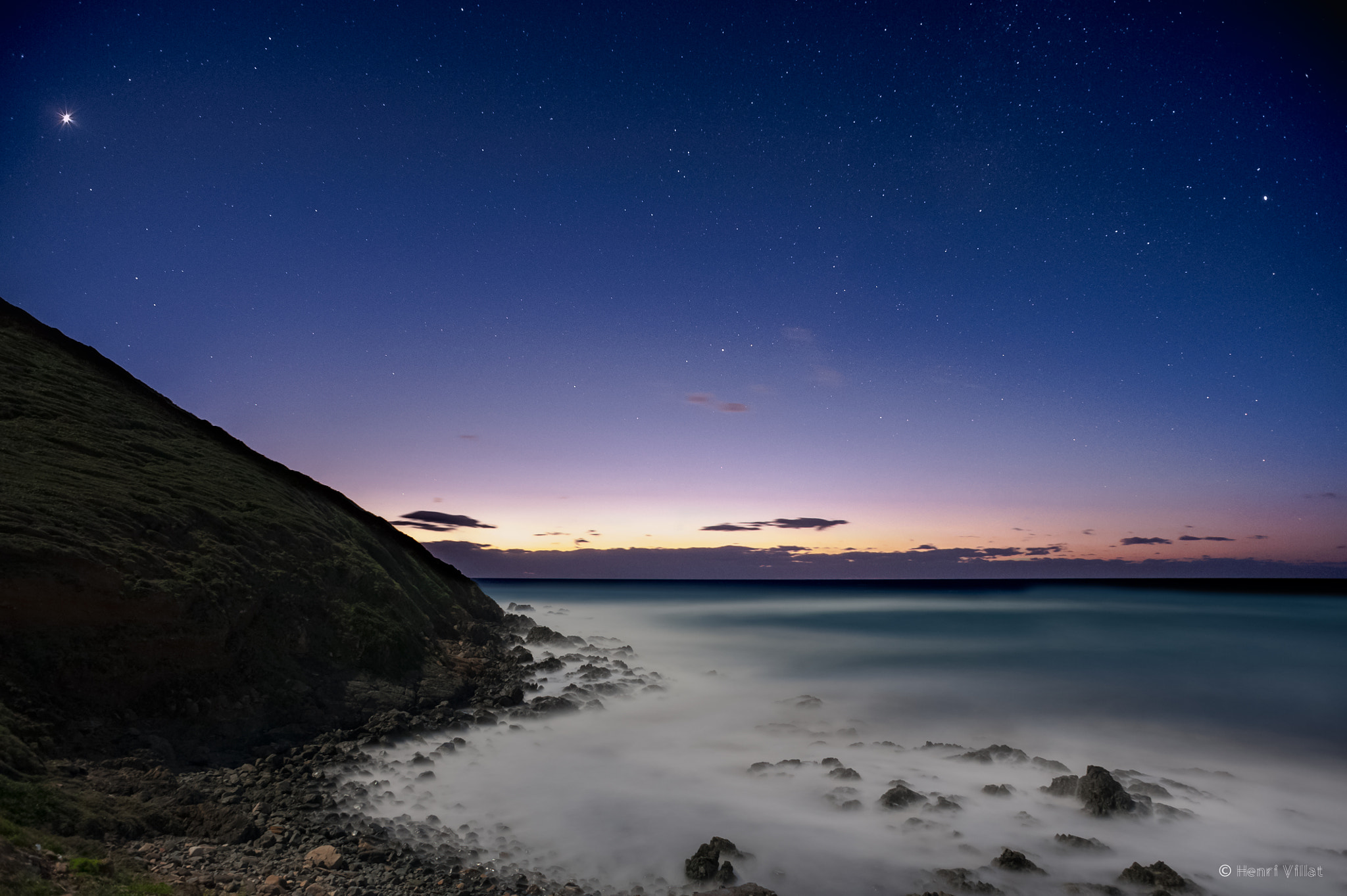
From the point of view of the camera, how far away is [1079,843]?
763cm

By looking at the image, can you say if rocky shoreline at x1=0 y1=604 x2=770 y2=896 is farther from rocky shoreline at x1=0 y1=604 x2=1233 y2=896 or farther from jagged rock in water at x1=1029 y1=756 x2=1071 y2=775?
jagged rock in water at x1=1029 y1=756 x2=1071 y2=775

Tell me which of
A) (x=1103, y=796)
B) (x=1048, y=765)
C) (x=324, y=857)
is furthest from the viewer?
(x=1048, y=765)

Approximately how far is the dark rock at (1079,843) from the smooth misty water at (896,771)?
90 mm

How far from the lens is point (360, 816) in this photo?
7.40 meters

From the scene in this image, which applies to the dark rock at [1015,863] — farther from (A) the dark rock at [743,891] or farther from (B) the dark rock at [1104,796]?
(A) the dark rock at [743,891]

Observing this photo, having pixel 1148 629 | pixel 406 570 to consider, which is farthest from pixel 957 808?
pixel 1148 629

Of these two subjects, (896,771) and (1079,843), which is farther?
(896,771)

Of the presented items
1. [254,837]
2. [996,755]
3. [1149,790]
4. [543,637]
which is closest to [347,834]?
[254,837]

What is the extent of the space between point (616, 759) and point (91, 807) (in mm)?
6718

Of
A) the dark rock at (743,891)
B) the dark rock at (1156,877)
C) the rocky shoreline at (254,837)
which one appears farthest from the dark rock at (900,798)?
the rocky shoreline at (254,837)

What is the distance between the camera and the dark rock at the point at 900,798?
28.4ft

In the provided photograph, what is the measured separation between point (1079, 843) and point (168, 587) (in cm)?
1202

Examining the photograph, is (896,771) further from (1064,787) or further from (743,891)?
(743,891)

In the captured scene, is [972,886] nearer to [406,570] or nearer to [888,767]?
[888,767]
